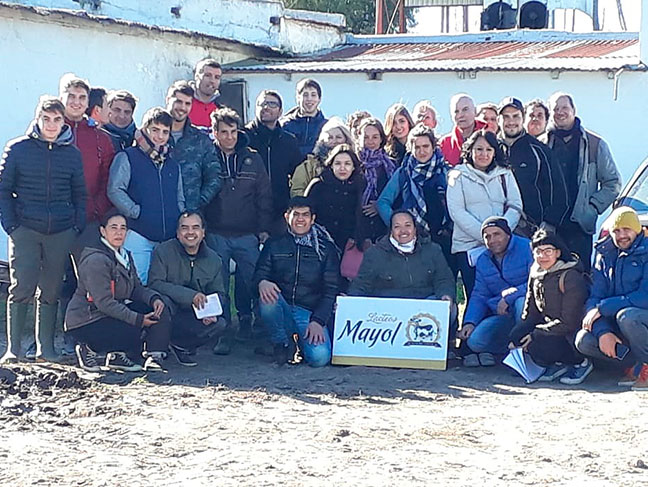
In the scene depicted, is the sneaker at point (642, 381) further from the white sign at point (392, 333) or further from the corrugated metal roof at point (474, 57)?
the corrugated metal roof at point (474, 57)

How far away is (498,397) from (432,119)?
10.5 ft

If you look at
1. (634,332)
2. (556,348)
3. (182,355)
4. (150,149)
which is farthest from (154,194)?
(634,332)

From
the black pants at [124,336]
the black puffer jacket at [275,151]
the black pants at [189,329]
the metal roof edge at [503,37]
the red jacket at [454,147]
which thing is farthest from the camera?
the metal roof edge at [503,37]

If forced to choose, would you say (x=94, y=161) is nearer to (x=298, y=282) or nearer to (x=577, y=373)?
(x=298, y=282)

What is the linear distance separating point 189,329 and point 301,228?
1.23m

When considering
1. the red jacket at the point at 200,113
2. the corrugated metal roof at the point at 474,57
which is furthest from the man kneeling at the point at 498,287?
the corrugated metal roof at the point at 474,57

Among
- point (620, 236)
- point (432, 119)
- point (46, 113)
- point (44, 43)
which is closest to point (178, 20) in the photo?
point (44, 43)

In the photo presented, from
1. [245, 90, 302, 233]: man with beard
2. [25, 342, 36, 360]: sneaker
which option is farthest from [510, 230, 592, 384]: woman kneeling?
[25, 342, 36, 360]: sneaker

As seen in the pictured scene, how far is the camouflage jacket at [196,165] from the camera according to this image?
8.79 m

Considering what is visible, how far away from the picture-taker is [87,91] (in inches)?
332

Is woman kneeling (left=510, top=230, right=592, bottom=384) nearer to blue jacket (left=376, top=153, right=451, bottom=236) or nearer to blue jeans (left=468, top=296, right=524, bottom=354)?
blue jeans (left=468, top=296, right=524, bottom=354)

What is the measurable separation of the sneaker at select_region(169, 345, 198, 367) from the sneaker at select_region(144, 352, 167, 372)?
0.26 m

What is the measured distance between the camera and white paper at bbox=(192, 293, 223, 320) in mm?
8539

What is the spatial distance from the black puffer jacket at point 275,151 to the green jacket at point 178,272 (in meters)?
1.00
